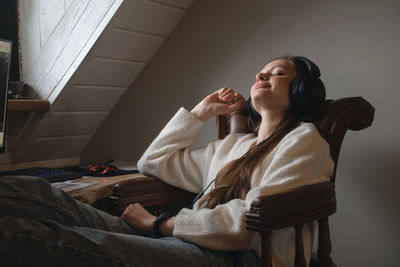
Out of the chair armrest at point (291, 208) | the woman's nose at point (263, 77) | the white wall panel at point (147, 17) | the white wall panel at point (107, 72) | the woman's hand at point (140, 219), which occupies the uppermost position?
the white wall panel at point (147, 17)

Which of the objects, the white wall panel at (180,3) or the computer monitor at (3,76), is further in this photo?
the white wall panel at (180,3)

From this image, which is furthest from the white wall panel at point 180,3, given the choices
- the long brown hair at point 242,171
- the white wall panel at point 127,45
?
the long brown hair at point 242,171

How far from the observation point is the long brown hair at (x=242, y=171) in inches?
52.5

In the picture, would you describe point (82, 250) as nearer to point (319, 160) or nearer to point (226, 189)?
point (226, 189)

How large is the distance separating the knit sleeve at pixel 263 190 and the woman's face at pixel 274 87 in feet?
0.53

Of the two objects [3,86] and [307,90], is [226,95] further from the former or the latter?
[3,86]

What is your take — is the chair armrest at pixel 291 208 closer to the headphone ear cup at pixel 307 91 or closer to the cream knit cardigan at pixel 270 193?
the cream knit cardigan at pixel 270 193

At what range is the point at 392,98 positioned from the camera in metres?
1.60

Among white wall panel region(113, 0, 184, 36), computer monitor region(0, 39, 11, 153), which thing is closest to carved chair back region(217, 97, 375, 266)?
white wall panel region(113, 0, 184, 36)

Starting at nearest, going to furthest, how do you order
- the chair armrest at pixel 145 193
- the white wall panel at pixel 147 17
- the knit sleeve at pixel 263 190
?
1. the knit sleeve at pixel 263 190
2. the chair armrest at pixel 145 193
3. the white wall panel at pixel 147 17

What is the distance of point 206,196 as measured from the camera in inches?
54.4

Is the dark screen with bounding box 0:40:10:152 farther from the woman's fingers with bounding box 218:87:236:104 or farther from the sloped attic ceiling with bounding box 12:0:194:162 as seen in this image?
the woman's fingers with bounding box 218:87:236:104

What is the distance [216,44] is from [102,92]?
1.98 ft

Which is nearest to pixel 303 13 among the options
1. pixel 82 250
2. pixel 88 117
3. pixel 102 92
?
pixel 102 92
